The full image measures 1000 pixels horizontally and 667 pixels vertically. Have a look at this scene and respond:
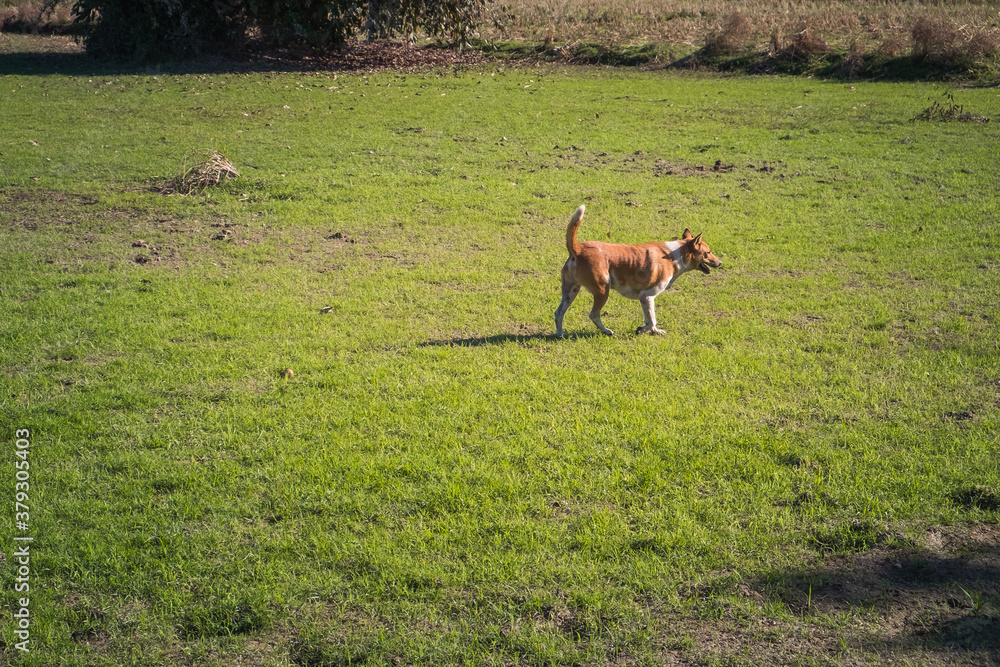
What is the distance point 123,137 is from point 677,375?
15752mm

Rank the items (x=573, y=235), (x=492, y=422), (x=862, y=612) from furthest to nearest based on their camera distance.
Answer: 1. (x=573, y=235)
2. (x=492, y=422)
3. (x=862, y=612)

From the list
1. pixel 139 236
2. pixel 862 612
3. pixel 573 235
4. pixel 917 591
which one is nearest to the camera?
pixel 862 612

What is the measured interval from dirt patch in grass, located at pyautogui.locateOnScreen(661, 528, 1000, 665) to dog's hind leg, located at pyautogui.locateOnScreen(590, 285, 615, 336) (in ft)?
12.6

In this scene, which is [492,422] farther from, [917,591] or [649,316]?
[917,591]

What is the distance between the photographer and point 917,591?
4836mm

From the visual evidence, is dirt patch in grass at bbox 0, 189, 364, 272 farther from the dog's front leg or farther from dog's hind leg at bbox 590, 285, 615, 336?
the dog's front leg

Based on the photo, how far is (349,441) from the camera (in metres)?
6.47

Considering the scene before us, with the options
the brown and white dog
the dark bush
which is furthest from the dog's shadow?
the dark bush

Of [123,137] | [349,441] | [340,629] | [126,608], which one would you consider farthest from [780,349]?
[123,137]

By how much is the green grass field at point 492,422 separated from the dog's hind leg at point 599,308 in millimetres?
158

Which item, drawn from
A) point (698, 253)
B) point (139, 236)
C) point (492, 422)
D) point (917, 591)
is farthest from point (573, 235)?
point (139, 236)

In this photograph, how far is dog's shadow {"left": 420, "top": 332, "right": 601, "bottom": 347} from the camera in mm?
8469

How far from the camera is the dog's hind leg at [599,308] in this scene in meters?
8.30

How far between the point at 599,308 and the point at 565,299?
0.38m
